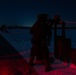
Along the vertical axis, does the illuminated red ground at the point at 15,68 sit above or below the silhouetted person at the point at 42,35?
below

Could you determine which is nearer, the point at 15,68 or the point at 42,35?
the point at 42,35

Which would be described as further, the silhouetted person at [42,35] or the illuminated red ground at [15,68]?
the silhouetted person at [42,35]

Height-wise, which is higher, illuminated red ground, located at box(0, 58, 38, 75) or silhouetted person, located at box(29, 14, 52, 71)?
silhouetted person, located at box(29, 14, 52, 71)

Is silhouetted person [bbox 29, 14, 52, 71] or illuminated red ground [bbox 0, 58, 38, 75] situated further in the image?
silhouetted person [bbox 29, 14, 52, 71]

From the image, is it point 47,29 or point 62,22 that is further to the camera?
point 62,22

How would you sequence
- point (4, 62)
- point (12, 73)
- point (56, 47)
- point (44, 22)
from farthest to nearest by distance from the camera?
point (56, 47), point (4, 62), point (44, 22), point (12, 73)

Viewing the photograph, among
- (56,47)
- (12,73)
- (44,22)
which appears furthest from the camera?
(56,47)

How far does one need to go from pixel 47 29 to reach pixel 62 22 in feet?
7.01

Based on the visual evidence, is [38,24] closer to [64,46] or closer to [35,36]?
[35,36]

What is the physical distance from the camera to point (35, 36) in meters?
8.44

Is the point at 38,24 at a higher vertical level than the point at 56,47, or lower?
higher

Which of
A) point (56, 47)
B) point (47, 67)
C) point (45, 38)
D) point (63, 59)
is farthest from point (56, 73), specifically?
point (56, 47)

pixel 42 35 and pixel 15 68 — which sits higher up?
pixel 42 35

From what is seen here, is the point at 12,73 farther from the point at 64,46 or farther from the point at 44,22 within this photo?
the point at 64,46
